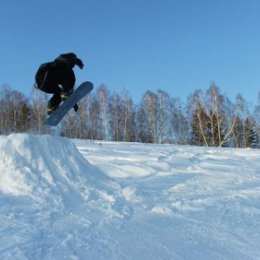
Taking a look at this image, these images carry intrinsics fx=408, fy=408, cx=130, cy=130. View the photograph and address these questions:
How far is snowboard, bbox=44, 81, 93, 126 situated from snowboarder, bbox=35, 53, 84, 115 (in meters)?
0.11

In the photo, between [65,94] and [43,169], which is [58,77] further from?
[43,169]

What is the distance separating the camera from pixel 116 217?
5.04 m

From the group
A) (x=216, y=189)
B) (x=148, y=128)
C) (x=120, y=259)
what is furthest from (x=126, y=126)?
(x=120, y=259)

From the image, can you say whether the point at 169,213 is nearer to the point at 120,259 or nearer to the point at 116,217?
the point at 116,217

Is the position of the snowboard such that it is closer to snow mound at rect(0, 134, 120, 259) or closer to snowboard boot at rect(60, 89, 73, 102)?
snowboard boot at rect(60, 89, 73, 102)

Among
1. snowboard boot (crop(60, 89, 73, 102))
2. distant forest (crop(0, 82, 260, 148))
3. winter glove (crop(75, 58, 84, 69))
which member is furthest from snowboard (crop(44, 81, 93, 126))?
distant forest (crop(0, 82, 260, 148))

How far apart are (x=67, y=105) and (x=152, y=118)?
1522 inches

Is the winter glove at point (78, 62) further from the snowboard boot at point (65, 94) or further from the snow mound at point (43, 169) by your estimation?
the snow mound at point (43, 169)

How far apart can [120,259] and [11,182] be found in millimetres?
2411

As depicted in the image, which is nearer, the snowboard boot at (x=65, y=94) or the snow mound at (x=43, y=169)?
the snow mound at (x=43, y=169)

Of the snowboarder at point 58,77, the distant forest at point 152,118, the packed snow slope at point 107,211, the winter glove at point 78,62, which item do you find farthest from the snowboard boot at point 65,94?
the distant forest at point 152,118

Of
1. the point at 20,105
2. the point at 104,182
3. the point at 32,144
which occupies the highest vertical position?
the point at 20,105

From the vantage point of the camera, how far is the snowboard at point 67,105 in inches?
310

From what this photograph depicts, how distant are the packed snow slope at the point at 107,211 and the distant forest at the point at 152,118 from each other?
1339 inches
